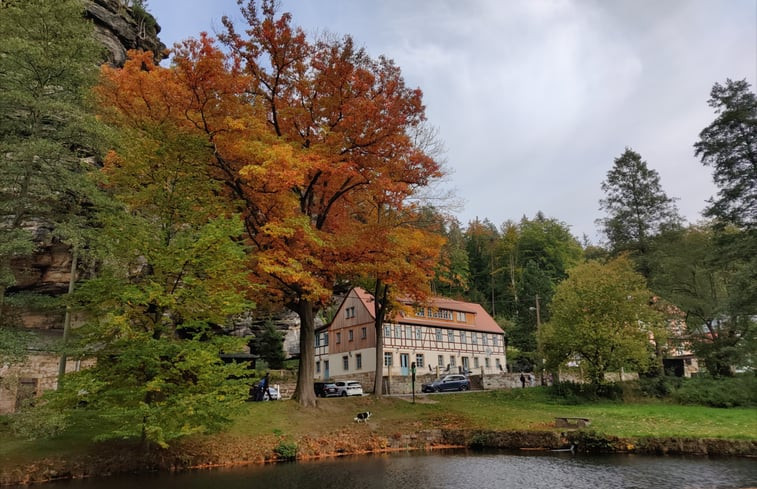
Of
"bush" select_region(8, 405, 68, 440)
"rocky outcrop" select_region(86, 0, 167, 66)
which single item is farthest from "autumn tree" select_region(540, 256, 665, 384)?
"rocky outcrop" select_region(86, 0, 167, 66)

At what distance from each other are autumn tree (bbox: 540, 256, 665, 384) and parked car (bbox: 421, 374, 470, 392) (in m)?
8.39

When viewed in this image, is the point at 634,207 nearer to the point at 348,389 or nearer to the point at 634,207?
the point at 634,207

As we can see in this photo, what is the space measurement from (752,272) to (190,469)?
28595 millimetres

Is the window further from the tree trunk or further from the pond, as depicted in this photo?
the pond

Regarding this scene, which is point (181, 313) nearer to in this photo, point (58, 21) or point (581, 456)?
point (58, 21)

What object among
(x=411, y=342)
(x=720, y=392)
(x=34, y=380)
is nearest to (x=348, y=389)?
(x=411, y=342)

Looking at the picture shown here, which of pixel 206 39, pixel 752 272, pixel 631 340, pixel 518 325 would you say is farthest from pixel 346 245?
pixel 518 325

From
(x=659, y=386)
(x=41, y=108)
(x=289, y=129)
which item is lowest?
(x=659, y=386)

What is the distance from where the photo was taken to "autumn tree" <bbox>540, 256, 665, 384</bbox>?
84.7 ft

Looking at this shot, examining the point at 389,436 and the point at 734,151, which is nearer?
the point at 389,436

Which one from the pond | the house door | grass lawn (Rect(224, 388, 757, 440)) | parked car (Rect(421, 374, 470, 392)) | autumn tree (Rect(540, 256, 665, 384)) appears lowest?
the pond

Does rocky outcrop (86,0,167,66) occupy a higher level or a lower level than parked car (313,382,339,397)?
higher

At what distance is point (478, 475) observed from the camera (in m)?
12.1

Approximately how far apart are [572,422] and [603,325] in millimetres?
9643
